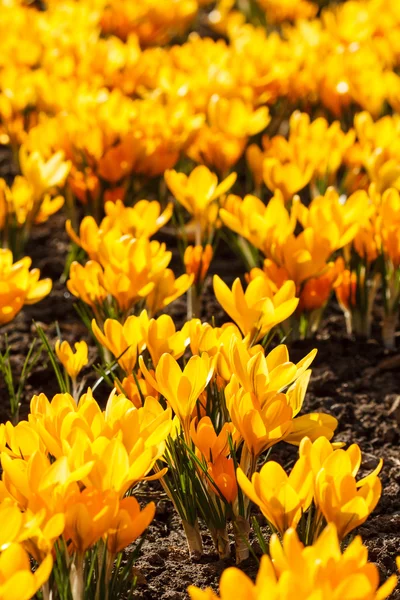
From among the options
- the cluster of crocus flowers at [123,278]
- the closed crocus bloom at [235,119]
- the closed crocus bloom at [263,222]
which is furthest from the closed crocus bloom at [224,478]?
the closed crocus bloom at [235,119]

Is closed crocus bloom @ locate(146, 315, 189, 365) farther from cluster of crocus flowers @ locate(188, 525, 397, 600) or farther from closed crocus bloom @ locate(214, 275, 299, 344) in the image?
cluster of crocus flowers @ locate(188, 525, 397, 600)

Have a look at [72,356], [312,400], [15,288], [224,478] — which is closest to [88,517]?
[224,478]

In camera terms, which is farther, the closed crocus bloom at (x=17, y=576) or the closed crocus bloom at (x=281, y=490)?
the closed crocus bloom at (x=281, y=490)

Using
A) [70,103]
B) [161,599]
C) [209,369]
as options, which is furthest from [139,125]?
[161,599]

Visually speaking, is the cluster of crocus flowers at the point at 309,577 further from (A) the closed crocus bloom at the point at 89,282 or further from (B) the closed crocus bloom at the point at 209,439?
(A) the closed crocus bloom at the point at 89,282

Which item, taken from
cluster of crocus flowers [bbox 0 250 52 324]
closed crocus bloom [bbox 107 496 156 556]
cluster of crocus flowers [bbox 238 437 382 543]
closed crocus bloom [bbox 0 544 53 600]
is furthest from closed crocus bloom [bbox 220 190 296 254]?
closed crocus bloom [bbox 0 544 53 600]

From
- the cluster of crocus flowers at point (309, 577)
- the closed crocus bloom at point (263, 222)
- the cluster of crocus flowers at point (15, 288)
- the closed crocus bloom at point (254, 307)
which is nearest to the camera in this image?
the cluster of crocus flowers at point (309, 577)

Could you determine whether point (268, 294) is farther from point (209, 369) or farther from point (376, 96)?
point (376, 96)

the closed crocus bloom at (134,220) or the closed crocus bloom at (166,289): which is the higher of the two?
the closed crocus bloom at (134,220)
